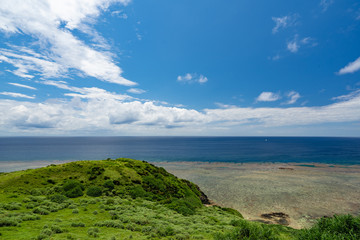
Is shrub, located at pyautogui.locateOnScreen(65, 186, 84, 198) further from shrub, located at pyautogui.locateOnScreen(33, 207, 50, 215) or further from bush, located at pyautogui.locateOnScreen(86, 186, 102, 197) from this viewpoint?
shrub, located at pyautogui.locateOnScreen(33, 207, 50, 215)

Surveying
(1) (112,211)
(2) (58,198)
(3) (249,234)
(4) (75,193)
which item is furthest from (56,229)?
(3) (249,234)

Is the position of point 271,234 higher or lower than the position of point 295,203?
higher

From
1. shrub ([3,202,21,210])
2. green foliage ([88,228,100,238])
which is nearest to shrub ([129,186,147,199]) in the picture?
green foliage ([88,228,100,238])

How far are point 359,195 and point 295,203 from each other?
2229 cm

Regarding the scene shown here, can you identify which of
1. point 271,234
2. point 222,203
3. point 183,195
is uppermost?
point 271,234

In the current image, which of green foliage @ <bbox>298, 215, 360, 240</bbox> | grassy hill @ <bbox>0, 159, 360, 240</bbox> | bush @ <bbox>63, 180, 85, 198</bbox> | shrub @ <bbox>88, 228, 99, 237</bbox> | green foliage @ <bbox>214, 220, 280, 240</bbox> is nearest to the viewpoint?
green foliage @ <bbox>298, 215, 360, 240</bbox>

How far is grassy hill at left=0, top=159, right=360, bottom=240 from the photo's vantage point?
35.8 feet

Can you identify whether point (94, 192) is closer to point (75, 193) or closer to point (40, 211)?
point (75, 193)

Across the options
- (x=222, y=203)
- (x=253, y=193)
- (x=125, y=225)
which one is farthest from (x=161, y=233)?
(x=253, y=193)

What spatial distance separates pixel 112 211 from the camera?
53.1 ft

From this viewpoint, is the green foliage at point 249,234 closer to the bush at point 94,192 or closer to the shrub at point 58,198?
the bush at point 94,192

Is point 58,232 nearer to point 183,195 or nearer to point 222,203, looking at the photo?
point 183,195

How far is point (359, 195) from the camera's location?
144 feet

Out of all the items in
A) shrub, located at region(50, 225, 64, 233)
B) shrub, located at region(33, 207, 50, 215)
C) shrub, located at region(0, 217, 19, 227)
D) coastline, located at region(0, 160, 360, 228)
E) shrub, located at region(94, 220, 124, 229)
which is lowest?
coastline, located at region(0, 160, 360, 228)
